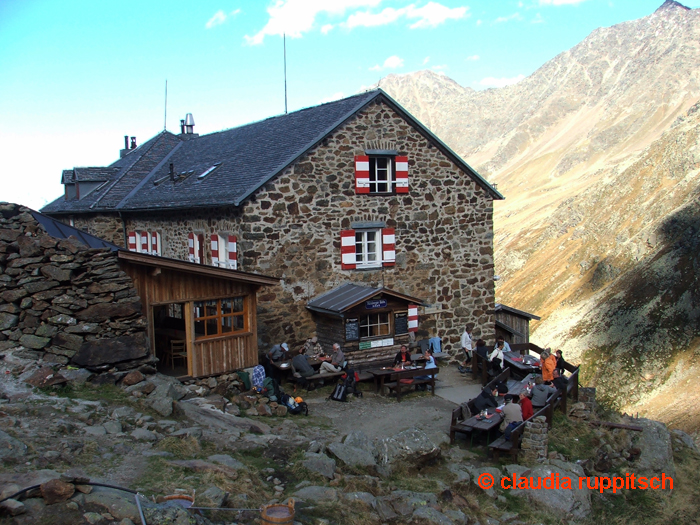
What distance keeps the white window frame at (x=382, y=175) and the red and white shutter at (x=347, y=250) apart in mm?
1468

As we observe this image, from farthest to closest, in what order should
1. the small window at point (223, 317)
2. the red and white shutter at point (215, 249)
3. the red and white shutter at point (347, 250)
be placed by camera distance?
the red and white shutter at point (347, 250), the red and white shutter at point (215, 249), the small window at point (223, 317)

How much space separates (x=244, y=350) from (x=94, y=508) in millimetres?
7653

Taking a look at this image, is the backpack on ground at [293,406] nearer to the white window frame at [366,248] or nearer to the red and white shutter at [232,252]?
the red and white shutter at [232,252]

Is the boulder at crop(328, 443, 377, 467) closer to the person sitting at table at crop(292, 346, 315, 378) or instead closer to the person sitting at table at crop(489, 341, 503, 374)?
the person sitting at table at crop(292, 346, 315, 378)

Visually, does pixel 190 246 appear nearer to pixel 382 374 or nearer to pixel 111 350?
pixel 382 374

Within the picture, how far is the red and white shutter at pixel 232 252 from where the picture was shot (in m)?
15.7

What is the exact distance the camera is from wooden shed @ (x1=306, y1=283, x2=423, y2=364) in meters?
15.3

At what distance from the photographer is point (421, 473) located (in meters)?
9.91

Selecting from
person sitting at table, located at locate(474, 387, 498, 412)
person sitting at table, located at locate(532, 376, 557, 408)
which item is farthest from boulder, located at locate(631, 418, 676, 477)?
person sitting at table, located at locate(474, 387, 498, 412)

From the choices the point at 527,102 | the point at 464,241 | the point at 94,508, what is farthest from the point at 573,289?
the point at 527,102

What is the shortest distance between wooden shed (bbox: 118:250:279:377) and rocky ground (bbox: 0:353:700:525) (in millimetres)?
542

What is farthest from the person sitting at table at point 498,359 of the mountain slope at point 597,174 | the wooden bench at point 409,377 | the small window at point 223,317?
the mountain slope at point 597,174

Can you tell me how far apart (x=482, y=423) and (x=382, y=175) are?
27.2ft

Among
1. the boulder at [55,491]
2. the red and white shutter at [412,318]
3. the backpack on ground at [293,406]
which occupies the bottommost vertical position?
the backpack on ground at [293,406]
